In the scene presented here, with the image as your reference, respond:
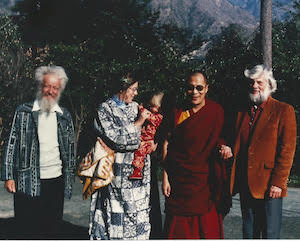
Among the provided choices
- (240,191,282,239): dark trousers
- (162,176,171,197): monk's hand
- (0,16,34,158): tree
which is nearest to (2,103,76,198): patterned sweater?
(162,176,171,197): monk's hand

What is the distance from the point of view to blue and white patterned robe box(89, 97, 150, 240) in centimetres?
379

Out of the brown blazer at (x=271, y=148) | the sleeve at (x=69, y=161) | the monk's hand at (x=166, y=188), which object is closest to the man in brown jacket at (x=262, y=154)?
the brown blazer at (x=271, y=148)

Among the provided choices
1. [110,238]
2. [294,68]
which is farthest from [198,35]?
[110,238]

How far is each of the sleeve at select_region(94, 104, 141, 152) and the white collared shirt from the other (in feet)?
1.26

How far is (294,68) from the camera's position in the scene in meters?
11.1

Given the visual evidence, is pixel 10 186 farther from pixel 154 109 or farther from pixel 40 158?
pixel 154 109

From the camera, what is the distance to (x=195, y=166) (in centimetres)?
355

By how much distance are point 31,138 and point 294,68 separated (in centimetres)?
906

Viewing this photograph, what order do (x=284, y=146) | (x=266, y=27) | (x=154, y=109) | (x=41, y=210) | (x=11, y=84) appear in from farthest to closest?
(x=11, y=84) < (x=266, y=27) < (x=154, y=109) < (x=41, y=210) < (x=284, y=146)

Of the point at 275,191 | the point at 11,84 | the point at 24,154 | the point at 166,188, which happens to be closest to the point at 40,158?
the point at 24,154

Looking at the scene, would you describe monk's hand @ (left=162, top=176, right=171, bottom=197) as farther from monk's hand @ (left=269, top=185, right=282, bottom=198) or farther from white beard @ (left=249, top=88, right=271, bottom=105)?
white beard @ (left=249, top=88, right=271, bottom=105)

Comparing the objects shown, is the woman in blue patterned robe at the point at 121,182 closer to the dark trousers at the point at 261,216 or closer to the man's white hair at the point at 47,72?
the man's white hair at the point at 47,72

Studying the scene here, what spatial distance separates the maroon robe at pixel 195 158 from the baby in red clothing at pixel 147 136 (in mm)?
411

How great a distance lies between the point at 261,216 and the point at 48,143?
1.92 m
